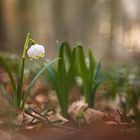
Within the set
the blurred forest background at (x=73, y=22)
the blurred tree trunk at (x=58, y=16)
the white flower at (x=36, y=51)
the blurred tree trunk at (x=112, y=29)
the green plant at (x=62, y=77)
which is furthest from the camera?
the blurred tree trunk at (x=58, y=16)

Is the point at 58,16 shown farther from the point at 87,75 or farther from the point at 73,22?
the point at 87,75

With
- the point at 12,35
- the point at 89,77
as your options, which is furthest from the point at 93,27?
the point at 89,77

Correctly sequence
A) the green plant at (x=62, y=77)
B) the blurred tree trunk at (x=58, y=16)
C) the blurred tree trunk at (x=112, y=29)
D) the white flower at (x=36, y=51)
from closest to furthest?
the white flower at (x=36, y=51), the green plant at (x=62, y=77), the blurred tree trunk at (x=112, y=29), the blurred tree trunk at (x=58, y=16)

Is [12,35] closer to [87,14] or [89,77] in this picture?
[87,14]

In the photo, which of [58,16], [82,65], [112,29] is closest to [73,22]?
[58,16]

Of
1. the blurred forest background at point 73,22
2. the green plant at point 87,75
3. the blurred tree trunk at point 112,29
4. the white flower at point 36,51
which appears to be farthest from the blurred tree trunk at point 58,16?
the white flower at point 36,51

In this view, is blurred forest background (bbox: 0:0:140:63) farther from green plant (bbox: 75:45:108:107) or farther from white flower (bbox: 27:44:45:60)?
white flower (bbox: 27:44:45:60)

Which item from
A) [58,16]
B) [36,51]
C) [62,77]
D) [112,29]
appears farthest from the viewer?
[58,16]

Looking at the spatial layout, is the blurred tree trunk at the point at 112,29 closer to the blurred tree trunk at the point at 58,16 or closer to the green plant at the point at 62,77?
the blurred tree trunk at the point at 58,16
